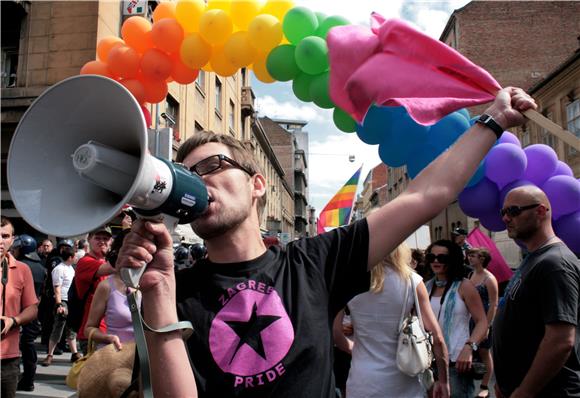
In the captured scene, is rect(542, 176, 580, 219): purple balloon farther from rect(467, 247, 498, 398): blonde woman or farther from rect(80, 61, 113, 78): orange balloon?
rect(80, 61, 113, 78): orange balloon

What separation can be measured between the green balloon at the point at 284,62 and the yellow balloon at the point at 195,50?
1.85 ft

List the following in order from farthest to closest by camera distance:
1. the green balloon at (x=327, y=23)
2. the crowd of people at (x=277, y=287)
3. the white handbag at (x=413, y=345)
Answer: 1. the green balloon at (x=327, y=23)
2. the white handbag at (x=413, y=345)
3. the crowd of people at (x=277, y=287)

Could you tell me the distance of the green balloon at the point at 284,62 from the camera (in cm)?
393

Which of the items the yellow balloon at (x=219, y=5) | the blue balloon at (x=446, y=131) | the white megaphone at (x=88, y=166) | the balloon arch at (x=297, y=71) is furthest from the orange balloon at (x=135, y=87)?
the white megaphone at (x=88, y=166)

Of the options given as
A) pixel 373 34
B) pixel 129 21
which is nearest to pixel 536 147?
pixel 373 34

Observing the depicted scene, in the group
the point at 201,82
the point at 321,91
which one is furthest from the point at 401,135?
the point at 201,82

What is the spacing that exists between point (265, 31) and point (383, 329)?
2438 mm

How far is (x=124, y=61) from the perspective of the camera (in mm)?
4137

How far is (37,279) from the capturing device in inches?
272

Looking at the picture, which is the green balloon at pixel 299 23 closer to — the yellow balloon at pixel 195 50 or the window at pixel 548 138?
the yellow balloon at pixel 195 50

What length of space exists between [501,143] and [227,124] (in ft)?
66.3

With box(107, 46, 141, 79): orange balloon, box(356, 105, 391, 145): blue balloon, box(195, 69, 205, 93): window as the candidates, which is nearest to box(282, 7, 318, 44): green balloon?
box(356, 105, 391, 145): blue balloon

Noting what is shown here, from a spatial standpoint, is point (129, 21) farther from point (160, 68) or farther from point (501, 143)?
point (501, 143)

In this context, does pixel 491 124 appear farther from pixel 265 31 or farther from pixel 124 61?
pixel 124 61
